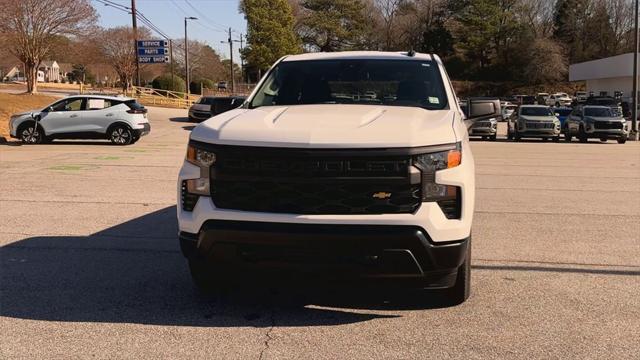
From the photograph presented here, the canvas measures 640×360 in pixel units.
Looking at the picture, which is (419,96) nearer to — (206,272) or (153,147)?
(206,272)

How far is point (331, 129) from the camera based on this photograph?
167 inches

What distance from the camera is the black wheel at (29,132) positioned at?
2098 cm

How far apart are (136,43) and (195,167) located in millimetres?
46659

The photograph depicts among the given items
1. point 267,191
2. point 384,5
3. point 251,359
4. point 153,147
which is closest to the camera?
point 251,359

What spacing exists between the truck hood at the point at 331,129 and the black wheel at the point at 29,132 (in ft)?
59.7

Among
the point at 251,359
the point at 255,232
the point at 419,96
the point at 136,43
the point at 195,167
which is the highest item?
the point at 136,43

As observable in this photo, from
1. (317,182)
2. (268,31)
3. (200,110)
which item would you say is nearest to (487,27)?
(268,31)

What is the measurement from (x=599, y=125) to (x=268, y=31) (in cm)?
4652

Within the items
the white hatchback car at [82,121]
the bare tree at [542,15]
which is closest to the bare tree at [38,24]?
the white hatchback car at [82,121]

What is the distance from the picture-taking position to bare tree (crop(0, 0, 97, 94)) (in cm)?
3678

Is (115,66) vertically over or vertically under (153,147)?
over

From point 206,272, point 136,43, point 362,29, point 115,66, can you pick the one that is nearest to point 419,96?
point 206,272

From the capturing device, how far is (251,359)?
12.9ft

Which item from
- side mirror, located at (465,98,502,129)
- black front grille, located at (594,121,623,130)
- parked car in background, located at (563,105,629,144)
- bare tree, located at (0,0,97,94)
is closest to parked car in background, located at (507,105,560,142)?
parked car in background, located at (563,105,629,144)
